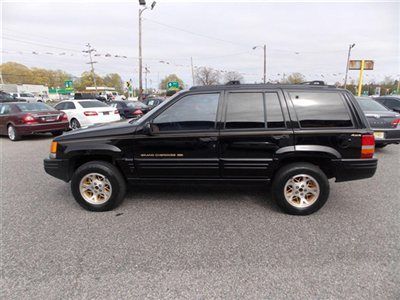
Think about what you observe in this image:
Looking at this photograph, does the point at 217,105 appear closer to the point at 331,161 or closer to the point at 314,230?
the point at 331,161

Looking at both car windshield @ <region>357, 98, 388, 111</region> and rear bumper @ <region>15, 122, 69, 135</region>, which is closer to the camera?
car windshield @ <region>357, 98, 388, 111</region>

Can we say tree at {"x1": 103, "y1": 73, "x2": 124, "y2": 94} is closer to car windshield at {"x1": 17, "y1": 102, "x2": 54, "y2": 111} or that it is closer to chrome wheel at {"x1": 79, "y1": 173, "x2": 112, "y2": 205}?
car windshield at {"x1": 17, "y1": 102, "x2": 54, "y2": 111}

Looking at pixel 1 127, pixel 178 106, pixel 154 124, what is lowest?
pixel 1 127

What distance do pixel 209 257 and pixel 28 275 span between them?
1750 millimetres

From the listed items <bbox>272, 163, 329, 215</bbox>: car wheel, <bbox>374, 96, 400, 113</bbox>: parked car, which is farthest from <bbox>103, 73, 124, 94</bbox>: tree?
<bbox>272, 163, 329, 215</bbox>: car wheel

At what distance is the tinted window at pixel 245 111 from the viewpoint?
356 cm

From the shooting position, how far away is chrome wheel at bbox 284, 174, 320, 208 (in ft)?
11.8

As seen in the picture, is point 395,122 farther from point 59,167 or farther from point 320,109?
point 59,167

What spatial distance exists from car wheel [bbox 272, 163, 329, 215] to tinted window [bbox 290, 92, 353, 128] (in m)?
0.60

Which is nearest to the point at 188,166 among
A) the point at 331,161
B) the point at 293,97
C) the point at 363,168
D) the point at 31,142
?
the point at 293,97

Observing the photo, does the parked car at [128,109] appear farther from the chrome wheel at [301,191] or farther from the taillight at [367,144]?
the taillight at [367,144]

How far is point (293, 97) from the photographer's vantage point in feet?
11.7

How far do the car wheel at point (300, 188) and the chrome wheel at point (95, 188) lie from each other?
240cm

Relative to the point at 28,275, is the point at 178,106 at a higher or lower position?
higher
